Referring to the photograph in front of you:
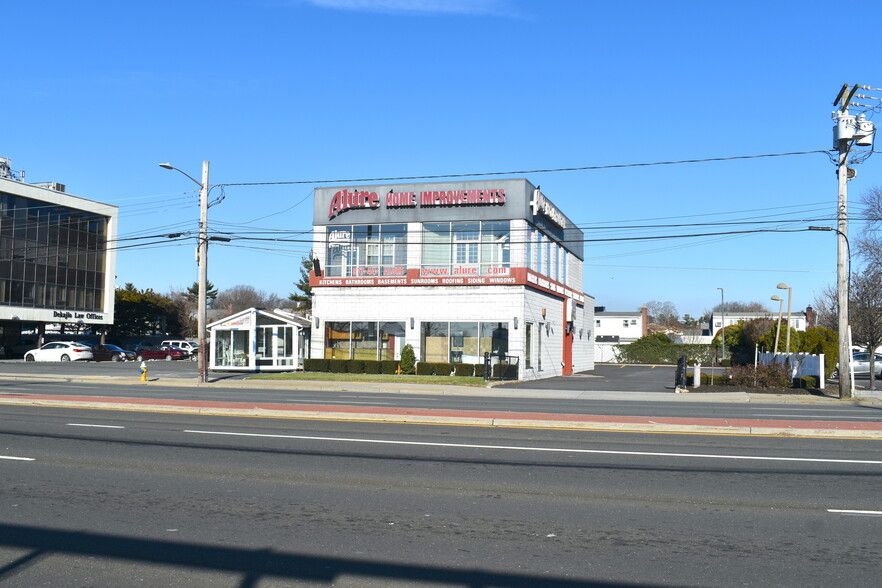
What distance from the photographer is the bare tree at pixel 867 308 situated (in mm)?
35625

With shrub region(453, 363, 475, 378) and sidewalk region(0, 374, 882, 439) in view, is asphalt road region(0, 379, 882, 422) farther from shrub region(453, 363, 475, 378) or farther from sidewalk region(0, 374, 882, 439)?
shrub region(453, 363, 475, 378)

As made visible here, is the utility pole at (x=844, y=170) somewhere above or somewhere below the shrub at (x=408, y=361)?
above

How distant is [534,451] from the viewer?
1244 cm

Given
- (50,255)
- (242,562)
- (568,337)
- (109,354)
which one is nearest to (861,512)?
(242,562)

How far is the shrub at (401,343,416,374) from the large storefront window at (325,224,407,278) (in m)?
4.14

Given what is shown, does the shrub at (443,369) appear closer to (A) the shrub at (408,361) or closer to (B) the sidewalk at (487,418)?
(A) the shrub at (408,361)

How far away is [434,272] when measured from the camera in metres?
39.0

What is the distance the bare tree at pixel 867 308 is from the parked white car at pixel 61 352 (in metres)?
47.3

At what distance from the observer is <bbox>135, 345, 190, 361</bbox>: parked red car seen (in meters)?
58.8

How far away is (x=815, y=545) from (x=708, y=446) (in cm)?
641

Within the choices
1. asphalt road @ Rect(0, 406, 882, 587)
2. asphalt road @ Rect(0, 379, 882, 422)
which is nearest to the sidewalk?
asphalt road @ Rect(0, 406, 882, 587)

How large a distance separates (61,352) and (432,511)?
52313 millimetres

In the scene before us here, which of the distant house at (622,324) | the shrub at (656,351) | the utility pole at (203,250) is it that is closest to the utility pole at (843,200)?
the utility pole at (203,250)

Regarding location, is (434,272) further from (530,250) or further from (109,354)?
(109,354)
